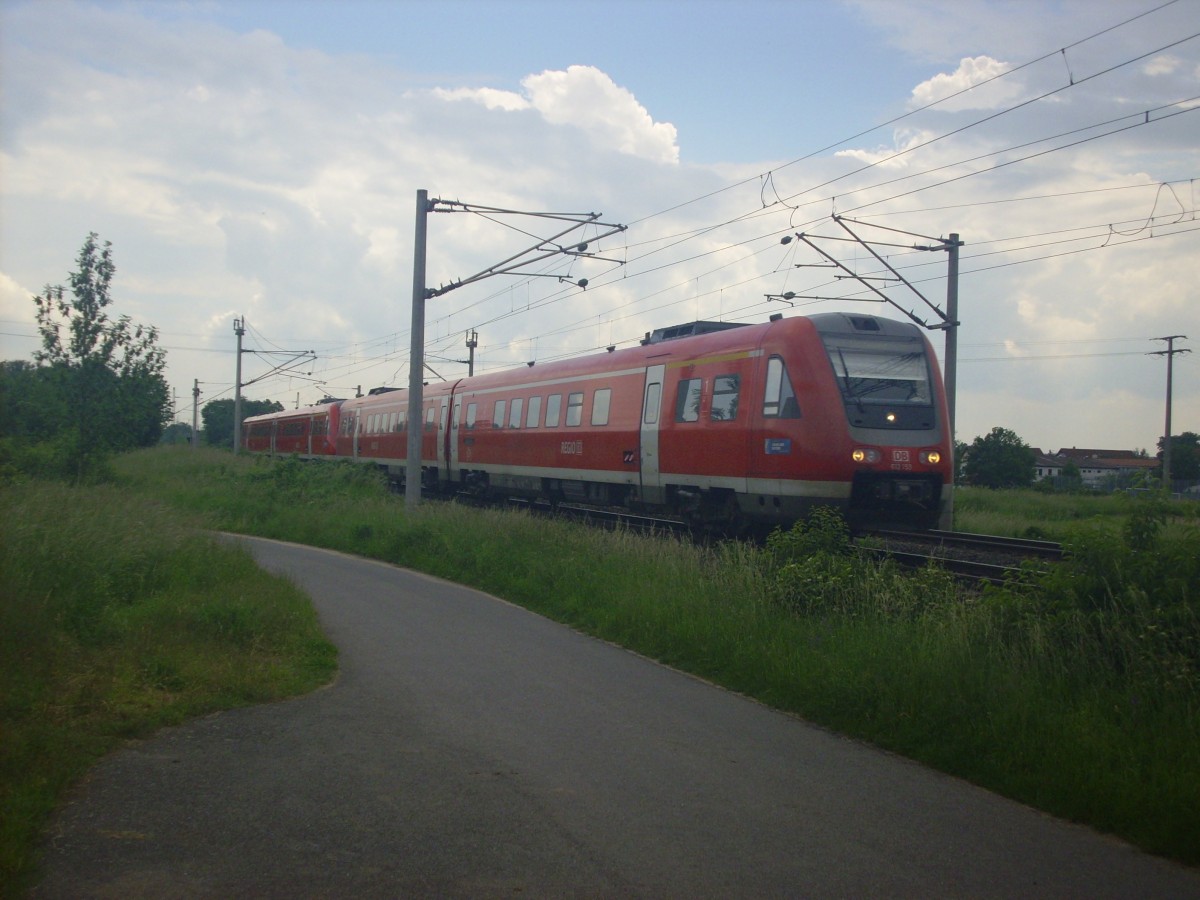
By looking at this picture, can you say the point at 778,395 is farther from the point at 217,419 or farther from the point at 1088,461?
the point at 217,419

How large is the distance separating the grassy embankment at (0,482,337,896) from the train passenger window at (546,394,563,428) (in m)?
10.3

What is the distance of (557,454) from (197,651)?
538 inches

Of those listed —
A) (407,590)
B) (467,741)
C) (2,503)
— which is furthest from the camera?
(407,590)

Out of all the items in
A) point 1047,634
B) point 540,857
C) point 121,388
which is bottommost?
point 540,857

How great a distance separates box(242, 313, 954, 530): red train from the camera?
45.4ft

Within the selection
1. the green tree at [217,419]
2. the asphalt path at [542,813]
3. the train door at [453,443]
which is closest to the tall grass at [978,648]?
the asphalt path at [542,813]

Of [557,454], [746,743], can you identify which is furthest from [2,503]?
[557,454]

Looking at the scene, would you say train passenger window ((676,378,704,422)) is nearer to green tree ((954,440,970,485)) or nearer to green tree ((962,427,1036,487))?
green tree ((954,440,970,485))

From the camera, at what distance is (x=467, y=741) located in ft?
20.8

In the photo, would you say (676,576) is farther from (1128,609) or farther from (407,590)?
(1128,609)

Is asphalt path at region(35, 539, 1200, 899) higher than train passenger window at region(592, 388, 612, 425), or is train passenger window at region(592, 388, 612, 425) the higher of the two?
train passenger window at region(592, 388, 612, 425)

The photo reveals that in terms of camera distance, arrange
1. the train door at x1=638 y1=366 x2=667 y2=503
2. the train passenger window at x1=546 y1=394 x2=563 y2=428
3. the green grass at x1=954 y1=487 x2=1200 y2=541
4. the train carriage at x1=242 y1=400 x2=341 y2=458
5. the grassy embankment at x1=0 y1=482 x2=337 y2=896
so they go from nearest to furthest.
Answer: the grassy embankment at x1=0 y1=482 x2=337 y2=896
the train door at x1=638 y1=366 x2=667 y2=503
the green grass at x1=954 y1=487 x2=1200 y2=541
the train passenger window at x1=546 y1=394 x2=563 y2=428
the train carriage at x1=242 y1=400 x2=341 y2=458

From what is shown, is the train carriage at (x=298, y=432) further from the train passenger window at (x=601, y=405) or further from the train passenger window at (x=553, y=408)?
the train passenger window at (x=601, y=405)

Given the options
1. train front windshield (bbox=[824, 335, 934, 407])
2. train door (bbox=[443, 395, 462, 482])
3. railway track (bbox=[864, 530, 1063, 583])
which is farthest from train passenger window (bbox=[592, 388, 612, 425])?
train door (bbox=[443, 395, 462, 482])
